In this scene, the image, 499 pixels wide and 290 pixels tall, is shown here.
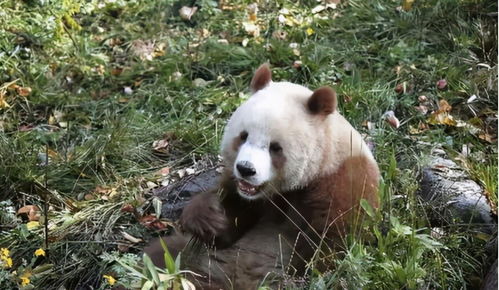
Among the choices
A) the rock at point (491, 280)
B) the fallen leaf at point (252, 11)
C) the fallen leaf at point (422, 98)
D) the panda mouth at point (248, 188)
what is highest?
the panda mouth at point (248, 188)

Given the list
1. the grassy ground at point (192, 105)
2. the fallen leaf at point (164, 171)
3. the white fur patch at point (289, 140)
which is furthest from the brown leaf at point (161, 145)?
the white fur patch at point (289, 140)

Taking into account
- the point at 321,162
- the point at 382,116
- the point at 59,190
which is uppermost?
the point at 321,162

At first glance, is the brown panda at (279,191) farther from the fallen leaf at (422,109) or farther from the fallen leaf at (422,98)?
the fallen leaf at (422,98)

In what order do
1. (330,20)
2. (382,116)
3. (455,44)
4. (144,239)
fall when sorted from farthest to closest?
(330,20)
(455,44)
(382,116)
(144,239)

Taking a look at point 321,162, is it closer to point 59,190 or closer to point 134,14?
point 59,190

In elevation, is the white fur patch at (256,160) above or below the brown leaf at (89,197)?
above

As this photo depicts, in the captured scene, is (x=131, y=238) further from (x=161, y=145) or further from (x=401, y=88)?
(x=401, y=88)

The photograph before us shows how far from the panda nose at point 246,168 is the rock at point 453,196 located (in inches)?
46.7

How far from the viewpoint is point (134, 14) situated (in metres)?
7.95

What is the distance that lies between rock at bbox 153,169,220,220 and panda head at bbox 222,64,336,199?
1013mm

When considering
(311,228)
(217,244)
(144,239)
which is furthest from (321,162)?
(144,239)

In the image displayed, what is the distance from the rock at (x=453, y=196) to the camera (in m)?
4.37

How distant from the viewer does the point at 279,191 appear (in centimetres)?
405

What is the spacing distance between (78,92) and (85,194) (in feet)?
5.84
